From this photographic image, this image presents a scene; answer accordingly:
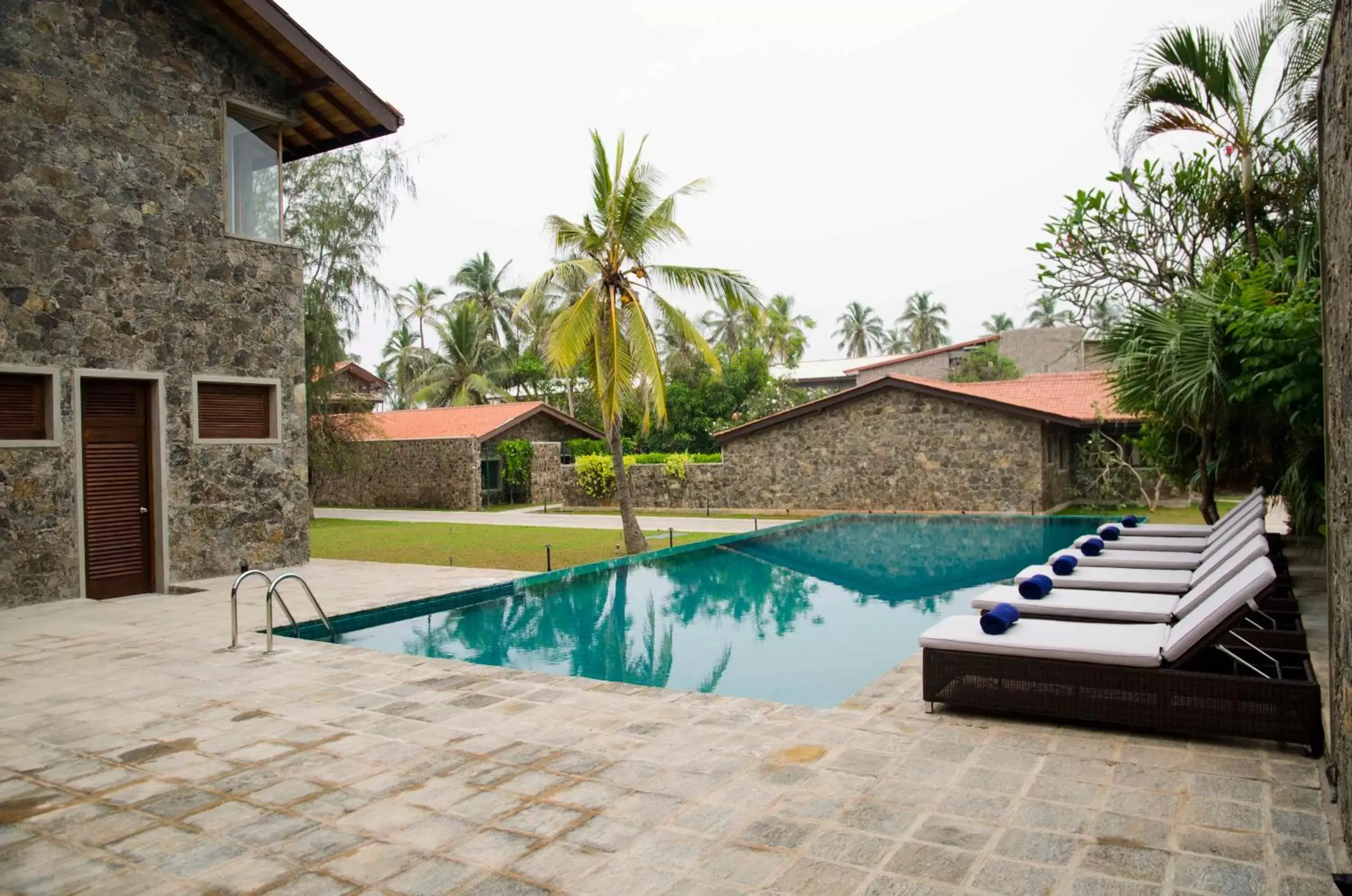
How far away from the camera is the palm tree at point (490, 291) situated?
3997 cm

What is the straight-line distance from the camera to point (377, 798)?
3924mm

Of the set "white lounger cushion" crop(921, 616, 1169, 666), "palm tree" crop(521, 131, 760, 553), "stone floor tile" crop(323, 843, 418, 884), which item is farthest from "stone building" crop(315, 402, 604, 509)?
"stone floor tile" crop(323, 843, 418, 884)

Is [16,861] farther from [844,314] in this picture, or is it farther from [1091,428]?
[844,314]

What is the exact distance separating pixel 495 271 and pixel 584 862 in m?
39.3

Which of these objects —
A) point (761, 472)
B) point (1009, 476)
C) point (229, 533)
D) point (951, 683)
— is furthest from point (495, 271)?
point (951, 683)

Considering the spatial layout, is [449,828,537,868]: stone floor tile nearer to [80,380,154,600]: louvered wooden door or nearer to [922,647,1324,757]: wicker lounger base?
[922,647,1324,757]: wicker lounger base

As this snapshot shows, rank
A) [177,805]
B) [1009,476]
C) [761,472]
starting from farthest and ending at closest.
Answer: [761,472] → [1009,476] → [177,805]

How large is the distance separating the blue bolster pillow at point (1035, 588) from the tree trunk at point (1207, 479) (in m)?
4.68

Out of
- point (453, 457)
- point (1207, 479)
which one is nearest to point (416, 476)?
point (453, 457)

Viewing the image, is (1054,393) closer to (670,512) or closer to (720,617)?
(670,512)

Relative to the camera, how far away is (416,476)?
2770cm

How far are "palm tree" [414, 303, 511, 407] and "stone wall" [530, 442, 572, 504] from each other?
27.2ft

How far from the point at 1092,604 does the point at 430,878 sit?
4.58 m

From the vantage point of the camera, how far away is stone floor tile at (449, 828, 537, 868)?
3291 mm
